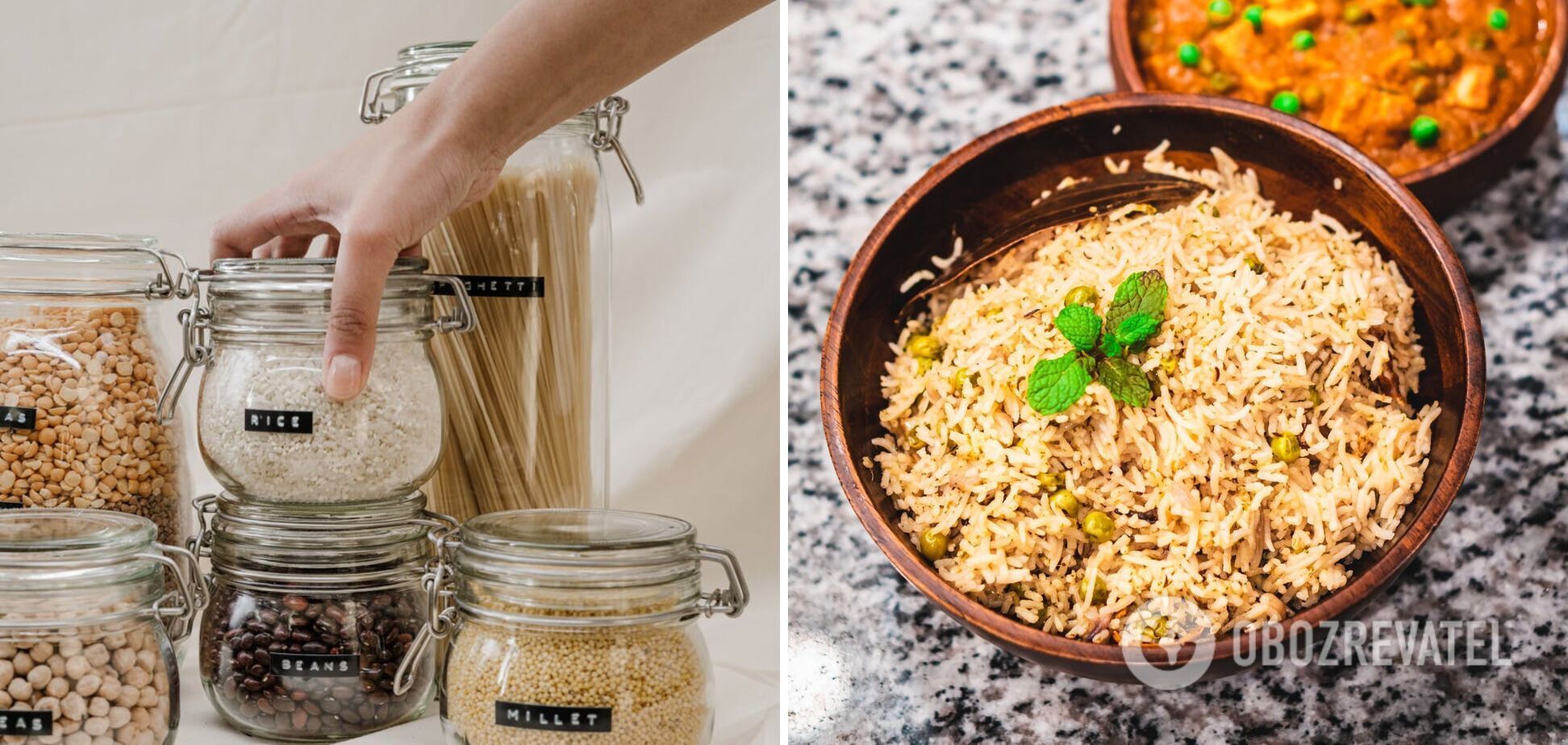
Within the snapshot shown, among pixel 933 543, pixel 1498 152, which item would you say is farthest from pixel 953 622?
pixel 1498 152

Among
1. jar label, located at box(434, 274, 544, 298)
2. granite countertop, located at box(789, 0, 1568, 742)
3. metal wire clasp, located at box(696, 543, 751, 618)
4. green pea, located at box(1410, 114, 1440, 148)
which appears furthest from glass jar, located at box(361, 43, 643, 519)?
green pea, located at box(1410, 114, 1440, 148)

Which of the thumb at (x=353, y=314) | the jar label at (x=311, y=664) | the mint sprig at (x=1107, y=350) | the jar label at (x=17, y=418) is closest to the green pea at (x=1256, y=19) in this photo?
the mint sprig at (x=1107, y=350)

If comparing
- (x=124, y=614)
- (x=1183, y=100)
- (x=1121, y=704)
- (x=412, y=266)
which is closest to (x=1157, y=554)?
(x=1121, y=704)

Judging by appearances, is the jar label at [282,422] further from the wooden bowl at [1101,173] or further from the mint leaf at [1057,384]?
the mint leaf at [1057,384]

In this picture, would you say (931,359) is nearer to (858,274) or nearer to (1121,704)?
(858,274)

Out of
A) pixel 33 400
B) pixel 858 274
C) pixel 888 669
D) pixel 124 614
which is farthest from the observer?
pixel 888 669

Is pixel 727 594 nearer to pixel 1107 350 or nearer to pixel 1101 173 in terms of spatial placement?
pixel 1107 350
